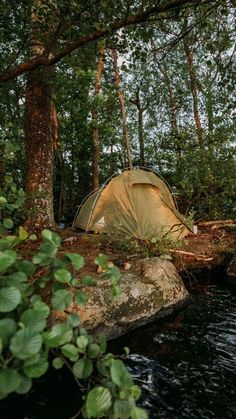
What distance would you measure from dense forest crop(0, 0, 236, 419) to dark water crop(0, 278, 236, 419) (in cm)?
56

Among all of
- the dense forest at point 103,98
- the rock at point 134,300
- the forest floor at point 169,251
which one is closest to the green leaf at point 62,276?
the dense forest at point 103,98

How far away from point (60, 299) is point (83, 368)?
331 mm

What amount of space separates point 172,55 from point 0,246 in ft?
75.3

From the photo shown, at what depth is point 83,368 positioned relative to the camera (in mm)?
1724

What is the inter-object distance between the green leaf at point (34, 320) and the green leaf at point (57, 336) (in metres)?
0.12

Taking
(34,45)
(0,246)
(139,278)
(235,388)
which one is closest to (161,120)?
(34,45)

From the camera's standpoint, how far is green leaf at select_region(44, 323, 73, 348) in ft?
4.97

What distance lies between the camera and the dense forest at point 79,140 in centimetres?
156

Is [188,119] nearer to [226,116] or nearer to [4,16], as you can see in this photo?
[226,116]

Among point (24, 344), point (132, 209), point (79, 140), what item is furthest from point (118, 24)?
point (79, 140)

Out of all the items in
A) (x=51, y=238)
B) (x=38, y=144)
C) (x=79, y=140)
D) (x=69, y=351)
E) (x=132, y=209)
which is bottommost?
(x=69, y=351)

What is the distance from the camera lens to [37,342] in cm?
133

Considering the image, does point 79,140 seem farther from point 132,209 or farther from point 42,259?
point 42,259

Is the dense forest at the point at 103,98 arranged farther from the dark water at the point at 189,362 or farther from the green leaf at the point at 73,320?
the dark water at the point at 189,362
